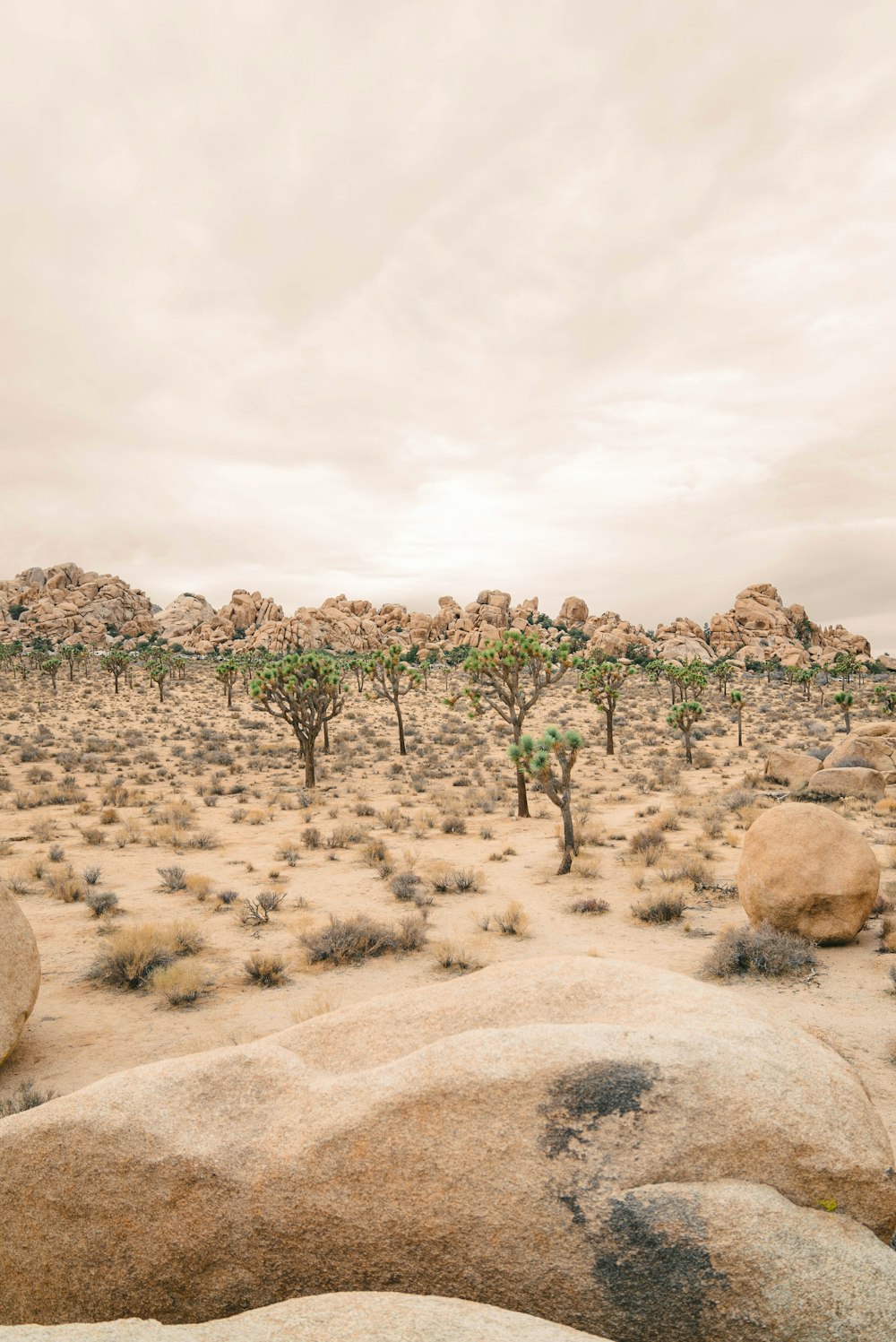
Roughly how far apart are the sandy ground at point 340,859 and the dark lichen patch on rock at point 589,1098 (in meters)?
1.90

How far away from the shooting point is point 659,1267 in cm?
245

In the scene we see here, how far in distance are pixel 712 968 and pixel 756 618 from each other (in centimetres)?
11208

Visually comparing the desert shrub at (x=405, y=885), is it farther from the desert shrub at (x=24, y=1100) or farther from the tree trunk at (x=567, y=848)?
the desert shrub at (x=24, y=1100)

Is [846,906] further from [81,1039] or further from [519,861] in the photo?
[81,1039]

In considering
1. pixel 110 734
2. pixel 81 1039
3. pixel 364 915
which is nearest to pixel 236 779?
pixel 110 734

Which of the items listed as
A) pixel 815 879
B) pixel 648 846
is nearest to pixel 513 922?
pixel 815 879

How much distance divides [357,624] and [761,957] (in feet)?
376

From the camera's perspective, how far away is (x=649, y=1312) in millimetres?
2414

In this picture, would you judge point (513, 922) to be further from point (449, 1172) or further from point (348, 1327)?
point (348, 1327)

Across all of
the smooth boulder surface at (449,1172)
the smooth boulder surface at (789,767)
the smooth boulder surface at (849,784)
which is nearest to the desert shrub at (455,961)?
the smooth boulder surface at (449,1172)

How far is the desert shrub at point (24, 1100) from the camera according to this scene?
5881 millimetres

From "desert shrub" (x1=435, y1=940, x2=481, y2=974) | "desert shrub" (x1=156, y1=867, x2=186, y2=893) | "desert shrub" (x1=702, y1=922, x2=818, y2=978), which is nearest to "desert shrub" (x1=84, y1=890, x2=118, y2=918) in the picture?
"desert shrub" (x1=156, y1=867, x2=186, y2=893)

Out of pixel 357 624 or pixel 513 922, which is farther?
pixel 357 624

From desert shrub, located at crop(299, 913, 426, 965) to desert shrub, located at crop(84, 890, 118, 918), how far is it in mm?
3975
